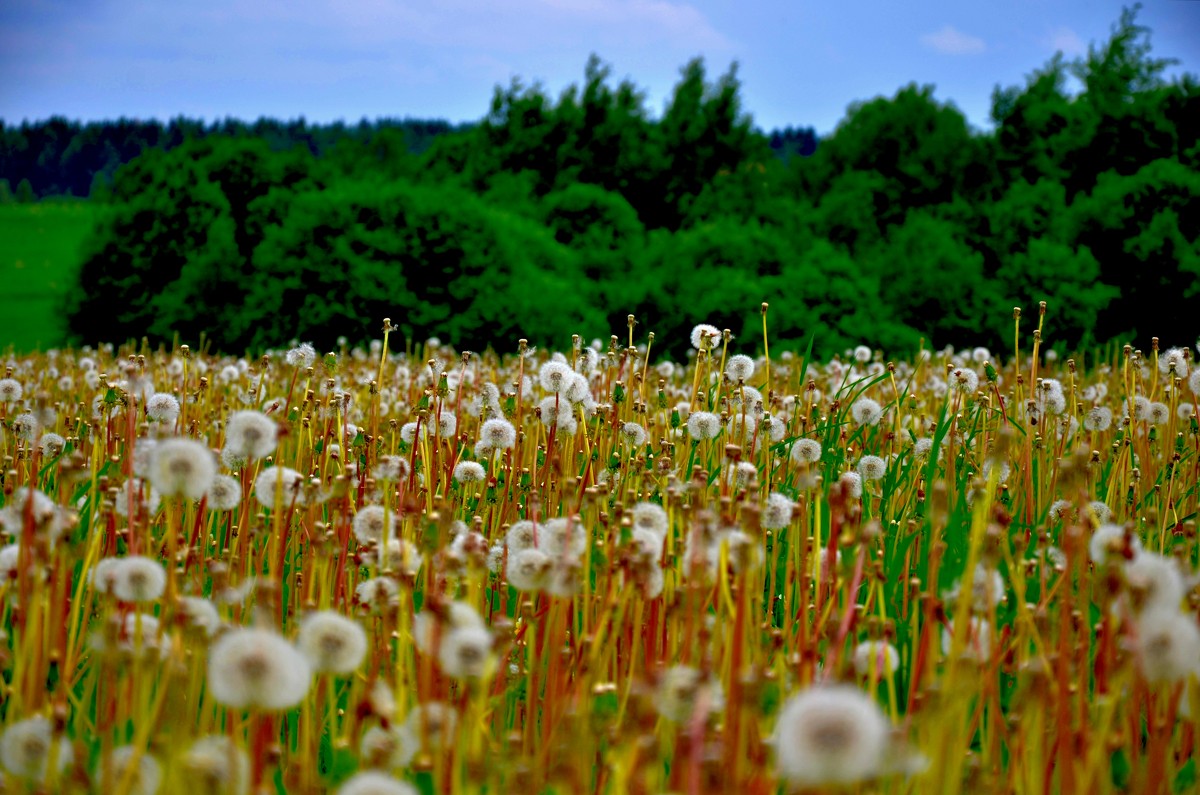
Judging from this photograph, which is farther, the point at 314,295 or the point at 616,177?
the point at 616,177

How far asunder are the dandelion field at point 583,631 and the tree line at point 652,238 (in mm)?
6474

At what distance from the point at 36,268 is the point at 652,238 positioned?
24.8 meters

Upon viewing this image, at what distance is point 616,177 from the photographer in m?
15.4

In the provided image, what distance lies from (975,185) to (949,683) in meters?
16.7

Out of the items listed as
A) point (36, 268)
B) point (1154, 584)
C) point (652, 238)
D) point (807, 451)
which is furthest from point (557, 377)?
point (36, 268)

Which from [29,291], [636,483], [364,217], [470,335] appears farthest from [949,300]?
[29,291]

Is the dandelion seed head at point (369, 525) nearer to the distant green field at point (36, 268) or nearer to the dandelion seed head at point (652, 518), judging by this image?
the dandelion seed head at point (652, 518)

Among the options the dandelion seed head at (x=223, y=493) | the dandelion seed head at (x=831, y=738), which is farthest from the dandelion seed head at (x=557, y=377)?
the dandelion seed head at (x=831, y=738)

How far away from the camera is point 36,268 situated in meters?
29.0

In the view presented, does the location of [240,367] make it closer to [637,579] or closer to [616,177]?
[637,579]

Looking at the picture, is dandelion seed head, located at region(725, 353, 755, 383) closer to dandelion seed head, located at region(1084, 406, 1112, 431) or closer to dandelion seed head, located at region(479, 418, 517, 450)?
dandelion seed head, located at region(479, 418, 517, 450)

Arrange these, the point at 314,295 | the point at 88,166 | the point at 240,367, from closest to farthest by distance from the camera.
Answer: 1. the point at 240,367
2. the point at 314,295
3. the point at 88,166

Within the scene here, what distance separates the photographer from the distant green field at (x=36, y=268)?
1587cm

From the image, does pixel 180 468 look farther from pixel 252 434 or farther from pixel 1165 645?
pixel 1165 645
